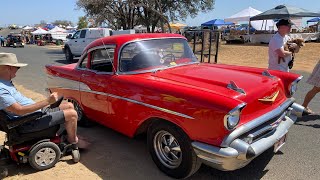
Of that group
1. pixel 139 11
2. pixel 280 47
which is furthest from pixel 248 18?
pixel 280 47

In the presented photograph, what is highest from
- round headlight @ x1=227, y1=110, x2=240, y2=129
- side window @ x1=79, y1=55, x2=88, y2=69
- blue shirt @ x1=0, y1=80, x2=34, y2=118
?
side window @ x1=79, y1=55, x2=88, y2=69

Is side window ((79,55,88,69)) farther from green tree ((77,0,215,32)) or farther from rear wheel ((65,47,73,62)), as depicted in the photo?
green tree ((77,0,215,32))

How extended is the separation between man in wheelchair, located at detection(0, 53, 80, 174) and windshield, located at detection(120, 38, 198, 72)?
103 centimetres

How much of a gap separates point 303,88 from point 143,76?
6205 millimetres

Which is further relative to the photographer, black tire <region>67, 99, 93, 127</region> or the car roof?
black tire <region>67, 99, 93, 127</region>

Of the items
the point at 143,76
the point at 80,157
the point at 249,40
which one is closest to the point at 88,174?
the point at 80,157

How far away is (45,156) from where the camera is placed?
12.8ft

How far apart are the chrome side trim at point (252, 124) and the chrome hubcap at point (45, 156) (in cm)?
221

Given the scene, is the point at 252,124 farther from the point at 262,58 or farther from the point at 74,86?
the point at 262,58

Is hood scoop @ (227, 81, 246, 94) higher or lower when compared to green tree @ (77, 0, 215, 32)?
lower

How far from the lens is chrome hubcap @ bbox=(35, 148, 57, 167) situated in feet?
12.6

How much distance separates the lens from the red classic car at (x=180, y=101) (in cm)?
307

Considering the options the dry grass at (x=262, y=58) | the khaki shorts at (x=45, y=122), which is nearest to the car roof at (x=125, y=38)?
the khaki shorts at (x=45, y=122)

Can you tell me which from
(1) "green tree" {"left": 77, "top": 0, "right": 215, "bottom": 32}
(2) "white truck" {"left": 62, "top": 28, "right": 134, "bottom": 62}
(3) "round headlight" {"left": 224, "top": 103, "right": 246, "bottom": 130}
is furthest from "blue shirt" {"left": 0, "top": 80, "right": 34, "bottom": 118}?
(1) "green tree" {"left": 77, "top": 0, "right": 215, "bottom": 32}
